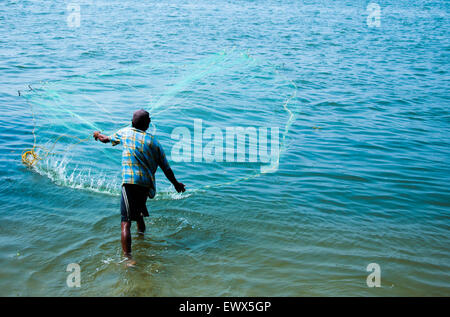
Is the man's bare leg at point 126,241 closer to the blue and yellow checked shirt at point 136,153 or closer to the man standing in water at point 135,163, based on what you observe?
the man standing in water at point 135,163

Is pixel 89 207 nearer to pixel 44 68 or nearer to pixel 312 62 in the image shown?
pixel 44 68

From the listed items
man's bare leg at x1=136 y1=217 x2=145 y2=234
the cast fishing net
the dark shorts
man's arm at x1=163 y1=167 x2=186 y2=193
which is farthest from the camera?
the cast fishing net

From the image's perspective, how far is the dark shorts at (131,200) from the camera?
185 inches

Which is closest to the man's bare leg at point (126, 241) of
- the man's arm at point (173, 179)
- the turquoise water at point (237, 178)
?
the turquoise water at point (237, 178)

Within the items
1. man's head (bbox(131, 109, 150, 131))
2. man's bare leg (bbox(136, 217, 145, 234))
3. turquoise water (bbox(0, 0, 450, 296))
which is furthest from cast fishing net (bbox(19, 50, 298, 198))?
man's head (bbox(131, 109, 150, 131))

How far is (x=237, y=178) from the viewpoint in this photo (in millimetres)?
7215

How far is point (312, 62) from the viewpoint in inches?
630

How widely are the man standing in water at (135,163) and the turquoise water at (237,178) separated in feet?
1.50

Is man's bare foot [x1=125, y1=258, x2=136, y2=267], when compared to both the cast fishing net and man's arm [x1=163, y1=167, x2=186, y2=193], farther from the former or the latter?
the cast fishing net

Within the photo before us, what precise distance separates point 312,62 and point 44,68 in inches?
370

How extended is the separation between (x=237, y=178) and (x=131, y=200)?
2788 mm

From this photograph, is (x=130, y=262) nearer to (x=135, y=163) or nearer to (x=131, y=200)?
(x=131, y=200)

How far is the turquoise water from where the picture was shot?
15.1ft
